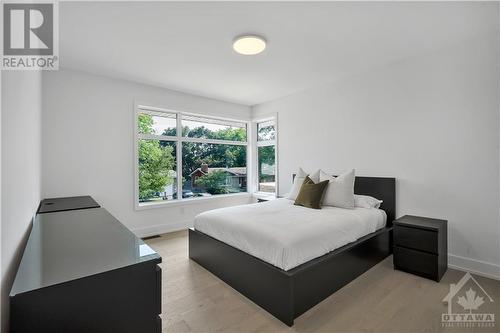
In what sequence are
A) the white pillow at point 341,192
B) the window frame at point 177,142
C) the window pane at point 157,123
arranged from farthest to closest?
the window pane at point 157,123
the window frame at point 177,142
the white pillow at point 341,192

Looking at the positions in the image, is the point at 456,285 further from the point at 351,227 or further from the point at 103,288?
the point at 103,288

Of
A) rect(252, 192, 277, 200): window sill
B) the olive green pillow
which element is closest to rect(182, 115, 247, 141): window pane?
rect(252, 192, 277, 200): window sill

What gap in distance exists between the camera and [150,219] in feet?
13.4

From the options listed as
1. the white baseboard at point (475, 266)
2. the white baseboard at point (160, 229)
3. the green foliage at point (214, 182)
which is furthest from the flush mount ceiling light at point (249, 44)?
the white baseboard at point (475, 266)

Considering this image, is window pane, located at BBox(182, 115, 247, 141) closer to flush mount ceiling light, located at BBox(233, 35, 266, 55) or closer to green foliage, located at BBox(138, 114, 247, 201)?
green foliage, located at BBox(138, 114, 247, 201)

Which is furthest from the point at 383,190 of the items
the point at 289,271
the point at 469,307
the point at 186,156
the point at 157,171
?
the point at 157,171

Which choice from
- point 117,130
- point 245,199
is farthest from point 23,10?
point 245,199

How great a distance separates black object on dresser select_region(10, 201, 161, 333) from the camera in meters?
0.76

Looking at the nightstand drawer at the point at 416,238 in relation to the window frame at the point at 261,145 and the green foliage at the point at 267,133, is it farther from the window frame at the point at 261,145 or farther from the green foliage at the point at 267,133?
the green foliage at the point at 267,133

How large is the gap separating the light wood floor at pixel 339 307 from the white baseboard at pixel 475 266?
0.11 metres

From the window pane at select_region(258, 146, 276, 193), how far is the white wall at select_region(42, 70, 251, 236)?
83.7 inches

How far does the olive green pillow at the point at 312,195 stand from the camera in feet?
10.3

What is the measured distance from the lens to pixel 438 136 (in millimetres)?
2887

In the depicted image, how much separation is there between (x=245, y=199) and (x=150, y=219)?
211 centimetres
